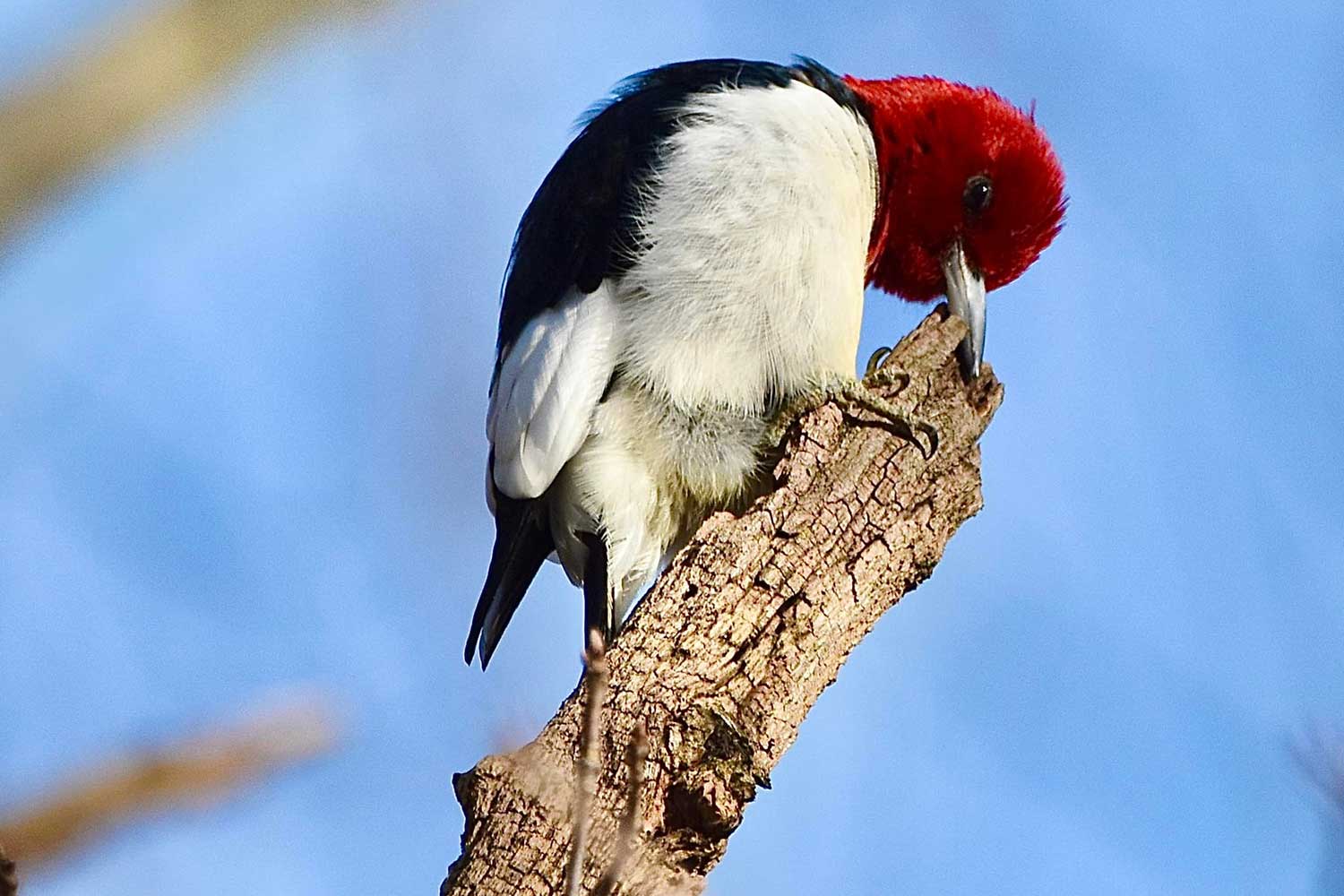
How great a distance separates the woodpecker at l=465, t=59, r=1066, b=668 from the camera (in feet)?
13.3

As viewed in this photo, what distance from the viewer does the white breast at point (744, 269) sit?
13.3ft

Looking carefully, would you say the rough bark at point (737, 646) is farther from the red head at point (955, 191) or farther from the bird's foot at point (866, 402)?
the red head at point (955, 191)

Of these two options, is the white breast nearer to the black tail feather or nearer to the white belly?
the white belly

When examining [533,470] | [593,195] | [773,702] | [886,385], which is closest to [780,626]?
[773,702]

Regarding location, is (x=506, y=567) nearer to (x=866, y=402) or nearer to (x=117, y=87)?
(x=866, y=402)

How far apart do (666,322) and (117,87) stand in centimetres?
300

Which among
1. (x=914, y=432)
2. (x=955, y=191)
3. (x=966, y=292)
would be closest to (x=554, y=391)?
(x=914, y=432)

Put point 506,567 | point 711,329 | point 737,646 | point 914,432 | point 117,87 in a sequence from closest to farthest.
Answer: point 117,87
point 737,646
point 914,432
point 711,329
point 506,567

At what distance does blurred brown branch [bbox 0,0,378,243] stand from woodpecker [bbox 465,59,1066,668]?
2.68m

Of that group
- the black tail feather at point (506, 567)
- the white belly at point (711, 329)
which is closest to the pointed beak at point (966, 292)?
the white belly at point (711, 329)

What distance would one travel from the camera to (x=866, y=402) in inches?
143

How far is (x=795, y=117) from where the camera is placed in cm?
432

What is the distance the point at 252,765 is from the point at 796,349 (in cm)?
276

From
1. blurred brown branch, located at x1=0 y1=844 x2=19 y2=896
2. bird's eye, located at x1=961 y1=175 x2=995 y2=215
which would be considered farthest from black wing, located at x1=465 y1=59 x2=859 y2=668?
blurred brown branch, located at x1=0 y1=844 x2=19 y2=896
